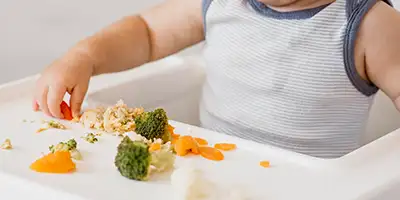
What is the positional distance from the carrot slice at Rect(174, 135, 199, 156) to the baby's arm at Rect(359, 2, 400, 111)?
0.26m

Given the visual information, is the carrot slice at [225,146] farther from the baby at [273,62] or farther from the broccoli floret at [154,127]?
the baby at [273,62]

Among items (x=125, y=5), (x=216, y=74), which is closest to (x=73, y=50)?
(x=216, y=74)

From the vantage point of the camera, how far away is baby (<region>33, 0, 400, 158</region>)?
92 centimetres

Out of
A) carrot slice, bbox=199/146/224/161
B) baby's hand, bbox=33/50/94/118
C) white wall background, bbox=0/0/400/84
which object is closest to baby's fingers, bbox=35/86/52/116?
baby's hand, bbox=33/50/94/118

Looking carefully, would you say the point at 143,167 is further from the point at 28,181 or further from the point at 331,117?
the point at 331,117

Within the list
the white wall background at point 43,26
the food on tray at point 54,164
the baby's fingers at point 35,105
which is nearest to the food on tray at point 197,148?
the food on tray at point 54,164

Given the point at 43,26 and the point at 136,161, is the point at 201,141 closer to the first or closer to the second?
the point at 136,161

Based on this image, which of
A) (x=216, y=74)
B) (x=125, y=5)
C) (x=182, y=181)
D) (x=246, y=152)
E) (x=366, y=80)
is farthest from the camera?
(x=125, y=5)

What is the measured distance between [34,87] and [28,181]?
302mm

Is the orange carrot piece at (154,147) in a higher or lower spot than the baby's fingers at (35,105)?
higher

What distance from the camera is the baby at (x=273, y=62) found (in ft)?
3.03

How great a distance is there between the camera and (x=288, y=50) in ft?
3.21

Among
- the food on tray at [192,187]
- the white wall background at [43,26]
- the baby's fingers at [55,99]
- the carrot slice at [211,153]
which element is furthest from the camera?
the white wall background at [43,26]

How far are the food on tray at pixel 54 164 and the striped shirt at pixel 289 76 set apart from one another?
1.13 ft
